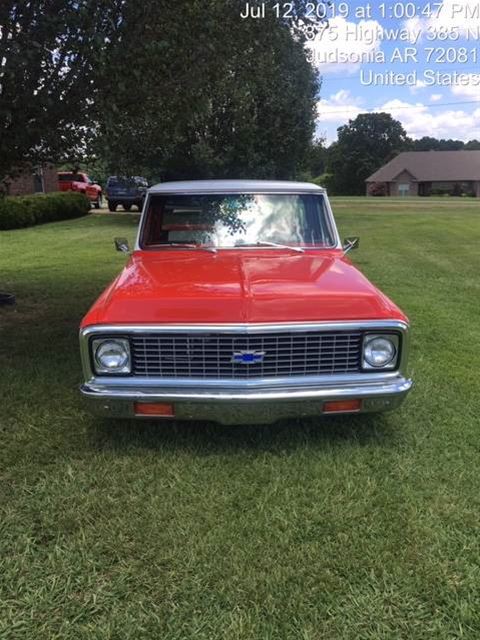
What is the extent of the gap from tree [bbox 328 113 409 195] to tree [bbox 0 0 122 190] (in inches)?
3258

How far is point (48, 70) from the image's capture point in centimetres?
527

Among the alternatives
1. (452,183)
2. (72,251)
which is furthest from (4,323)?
(452,183)

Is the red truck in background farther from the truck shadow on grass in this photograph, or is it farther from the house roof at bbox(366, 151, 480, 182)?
the house roof at bbox(366, 151, 480, 182)

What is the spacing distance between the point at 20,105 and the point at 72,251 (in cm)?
831

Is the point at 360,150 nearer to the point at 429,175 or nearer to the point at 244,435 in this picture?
the point at 429,175

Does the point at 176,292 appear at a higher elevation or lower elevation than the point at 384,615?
higher

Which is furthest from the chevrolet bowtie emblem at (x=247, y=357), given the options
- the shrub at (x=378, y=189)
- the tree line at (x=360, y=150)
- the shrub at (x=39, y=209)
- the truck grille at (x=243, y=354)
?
the tree line at (x=360, y=150)

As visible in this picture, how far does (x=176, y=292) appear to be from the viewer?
A: 11.7ft

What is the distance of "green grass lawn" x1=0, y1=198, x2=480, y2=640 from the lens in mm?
2375

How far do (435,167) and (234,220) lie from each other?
3083 inches

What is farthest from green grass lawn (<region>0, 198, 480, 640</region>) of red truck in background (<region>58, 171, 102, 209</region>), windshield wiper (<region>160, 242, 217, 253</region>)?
red truck in background (<region>58, 171, 102, 209</region>)

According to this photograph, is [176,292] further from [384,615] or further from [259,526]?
[384,615]

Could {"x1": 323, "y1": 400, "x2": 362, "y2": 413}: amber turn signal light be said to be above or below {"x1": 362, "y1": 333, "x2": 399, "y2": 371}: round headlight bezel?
below

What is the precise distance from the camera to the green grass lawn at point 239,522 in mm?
2375
